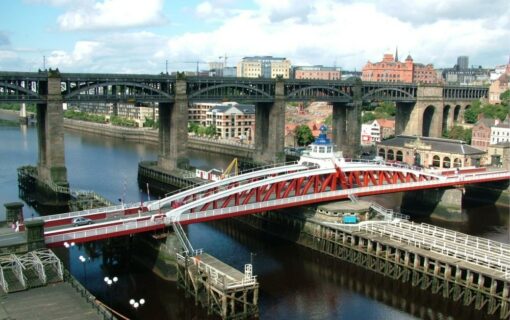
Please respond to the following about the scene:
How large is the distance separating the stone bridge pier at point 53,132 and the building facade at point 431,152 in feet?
204

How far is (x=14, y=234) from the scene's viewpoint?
145 ft

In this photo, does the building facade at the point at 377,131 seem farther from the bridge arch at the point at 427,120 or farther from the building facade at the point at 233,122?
the building facade at the point at 233,122

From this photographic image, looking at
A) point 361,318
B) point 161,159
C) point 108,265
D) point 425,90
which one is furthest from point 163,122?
point 425,90

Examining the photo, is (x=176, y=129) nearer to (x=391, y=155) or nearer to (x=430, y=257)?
(x=391, y=155)

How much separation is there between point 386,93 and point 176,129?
55715 millimetres

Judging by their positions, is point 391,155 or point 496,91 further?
point 496,91

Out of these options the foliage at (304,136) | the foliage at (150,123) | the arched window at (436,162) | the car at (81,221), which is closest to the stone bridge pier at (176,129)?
the car at (81,221)

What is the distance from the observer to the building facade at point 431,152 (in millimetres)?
97500

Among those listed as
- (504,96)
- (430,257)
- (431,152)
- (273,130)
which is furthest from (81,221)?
(504,96)

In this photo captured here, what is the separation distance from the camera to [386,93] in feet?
420

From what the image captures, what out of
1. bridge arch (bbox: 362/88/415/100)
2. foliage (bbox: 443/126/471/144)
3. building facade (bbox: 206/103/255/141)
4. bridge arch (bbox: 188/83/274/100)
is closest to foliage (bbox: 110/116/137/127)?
building facade (bbox: 206/103/255/141)

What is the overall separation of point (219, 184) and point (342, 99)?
62500mm

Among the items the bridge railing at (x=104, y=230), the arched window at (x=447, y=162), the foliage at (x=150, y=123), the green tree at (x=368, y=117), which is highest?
the green tree at (x=368, y=117)

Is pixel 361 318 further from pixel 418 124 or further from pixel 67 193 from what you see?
pixel 418 124
